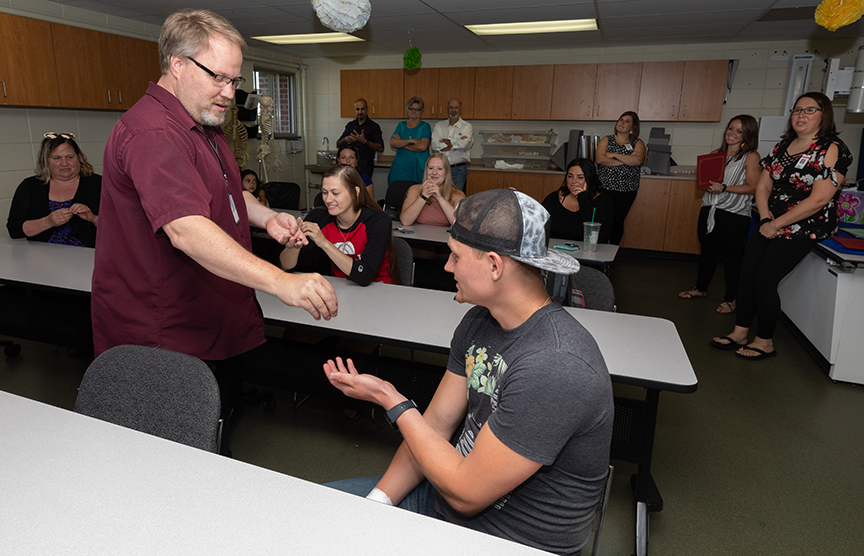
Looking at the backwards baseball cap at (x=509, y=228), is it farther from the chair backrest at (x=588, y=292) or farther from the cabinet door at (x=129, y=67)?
the cabinet door at (x=129, y=67)

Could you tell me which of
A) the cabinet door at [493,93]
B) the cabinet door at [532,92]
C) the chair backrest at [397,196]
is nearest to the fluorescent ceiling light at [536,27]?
the cabinet door at [532,92]

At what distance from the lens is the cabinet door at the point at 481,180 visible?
7.05 metres

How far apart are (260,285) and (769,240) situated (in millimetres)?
3466

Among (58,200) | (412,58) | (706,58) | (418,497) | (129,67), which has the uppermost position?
(706,58)

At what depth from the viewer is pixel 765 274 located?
11.3 ft

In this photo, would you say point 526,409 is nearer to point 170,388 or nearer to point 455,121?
point 170,388

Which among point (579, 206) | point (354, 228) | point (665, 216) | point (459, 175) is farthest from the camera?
point (459, 175)

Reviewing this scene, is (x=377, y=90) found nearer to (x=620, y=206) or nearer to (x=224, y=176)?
(x=620, y=206)

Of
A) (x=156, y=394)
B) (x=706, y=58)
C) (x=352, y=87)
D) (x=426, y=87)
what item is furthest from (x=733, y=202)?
(x=352, y=87)

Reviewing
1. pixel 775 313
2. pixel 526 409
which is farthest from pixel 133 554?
pixel 775 313

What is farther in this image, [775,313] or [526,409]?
[775,313]

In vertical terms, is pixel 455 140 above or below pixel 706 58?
below

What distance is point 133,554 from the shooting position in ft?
2.89

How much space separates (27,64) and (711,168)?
228 inches
